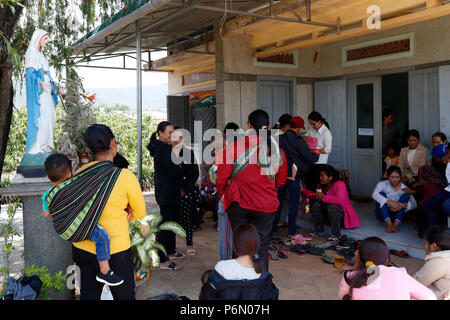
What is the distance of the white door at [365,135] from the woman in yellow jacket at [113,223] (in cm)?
600

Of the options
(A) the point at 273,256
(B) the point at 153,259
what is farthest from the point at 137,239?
(A) the point at 273,256

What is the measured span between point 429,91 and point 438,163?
1.56 metres

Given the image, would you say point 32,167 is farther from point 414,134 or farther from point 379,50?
point 379,50

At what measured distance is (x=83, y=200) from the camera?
2.44m

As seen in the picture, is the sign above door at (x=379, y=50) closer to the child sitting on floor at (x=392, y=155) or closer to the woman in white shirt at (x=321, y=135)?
the child sitting on floor at (x=392, y=155)

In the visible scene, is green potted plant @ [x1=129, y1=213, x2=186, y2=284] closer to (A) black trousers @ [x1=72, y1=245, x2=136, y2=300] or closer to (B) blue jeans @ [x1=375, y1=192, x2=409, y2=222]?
(A) black trousers @ [x1=72, y1=245, x2=136, y2=300]

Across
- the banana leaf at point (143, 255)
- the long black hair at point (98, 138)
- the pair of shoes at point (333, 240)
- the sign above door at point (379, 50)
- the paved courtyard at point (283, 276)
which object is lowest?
the paved courtyard at point (283, 276)

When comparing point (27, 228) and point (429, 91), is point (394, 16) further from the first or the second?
point (27, 228)

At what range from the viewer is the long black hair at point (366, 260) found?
2301mm

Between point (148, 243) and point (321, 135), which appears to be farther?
point (321, 135)

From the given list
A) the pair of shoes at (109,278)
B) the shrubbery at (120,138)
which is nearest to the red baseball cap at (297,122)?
the pair of shoes at (109,278)

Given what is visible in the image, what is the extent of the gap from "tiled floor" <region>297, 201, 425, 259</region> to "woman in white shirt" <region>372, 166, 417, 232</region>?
0.47 ft

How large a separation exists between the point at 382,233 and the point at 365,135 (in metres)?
2.81
